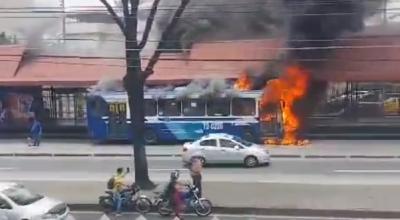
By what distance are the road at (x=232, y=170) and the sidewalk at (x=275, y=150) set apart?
1170 mm

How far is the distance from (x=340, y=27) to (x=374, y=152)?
25.5 ft

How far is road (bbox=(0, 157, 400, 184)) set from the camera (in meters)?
19.0

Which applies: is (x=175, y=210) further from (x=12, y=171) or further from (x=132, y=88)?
(x=12, y=171)

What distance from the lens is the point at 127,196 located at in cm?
1457

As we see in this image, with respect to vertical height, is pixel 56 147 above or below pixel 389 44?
below

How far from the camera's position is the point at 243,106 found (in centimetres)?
2819

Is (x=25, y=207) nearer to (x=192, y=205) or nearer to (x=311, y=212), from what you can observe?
(x=192, y=205)

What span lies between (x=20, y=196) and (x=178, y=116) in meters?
16.7

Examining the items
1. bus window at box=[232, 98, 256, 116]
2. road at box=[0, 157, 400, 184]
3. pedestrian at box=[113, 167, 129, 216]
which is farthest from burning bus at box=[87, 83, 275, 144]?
pedestrian at box=[113, 167, 129, 216]

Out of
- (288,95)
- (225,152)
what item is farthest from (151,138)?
(225,152)

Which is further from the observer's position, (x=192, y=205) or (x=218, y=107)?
(x=218, y=107)

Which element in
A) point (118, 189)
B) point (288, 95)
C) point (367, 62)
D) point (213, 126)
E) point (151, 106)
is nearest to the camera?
point (118, 189)

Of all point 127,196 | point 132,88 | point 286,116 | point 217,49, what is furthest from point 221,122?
point 127,196

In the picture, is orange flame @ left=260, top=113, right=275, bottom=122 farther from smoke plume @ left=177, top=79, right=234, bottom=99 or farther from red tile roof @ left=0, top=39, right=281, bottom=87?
red tile roof @ left=0, top=39, right=281, bottom=87
